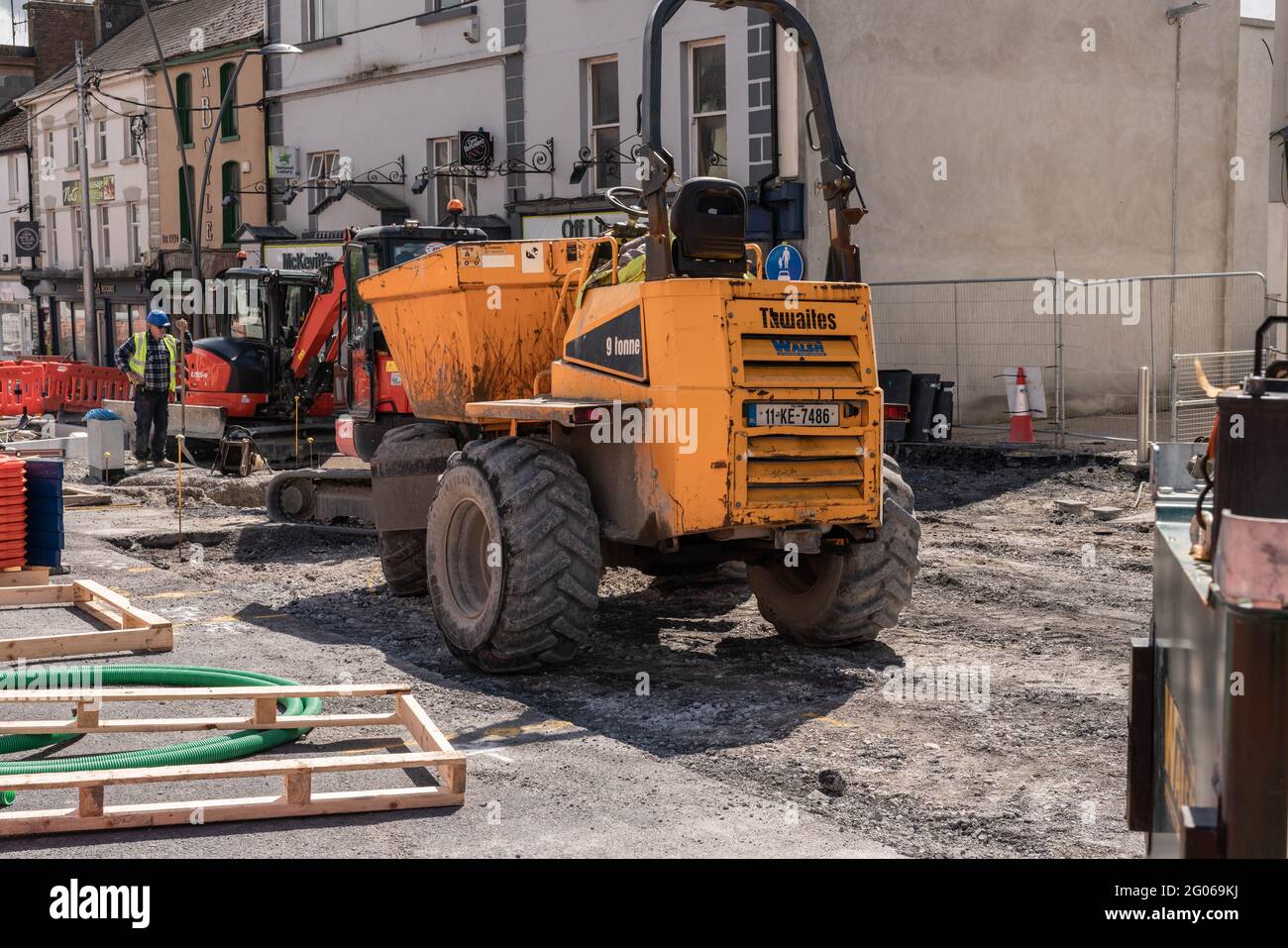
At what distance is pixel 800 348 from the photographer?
8.24m

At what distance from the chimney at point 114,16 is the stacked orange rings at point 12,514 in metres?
42.5

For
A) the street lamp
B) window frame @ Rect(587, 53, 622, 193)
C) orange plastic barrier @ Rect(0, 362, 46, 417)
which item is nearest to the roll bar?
window frame @ Rect(587, 53, 622, 193)

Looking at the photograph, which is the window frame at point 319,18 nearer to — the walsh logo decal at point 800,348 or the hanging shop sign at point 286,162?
the hanging shop sign at point 286,162

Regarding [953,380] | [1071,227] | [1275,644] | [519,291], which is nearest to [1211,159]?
[1071,227]

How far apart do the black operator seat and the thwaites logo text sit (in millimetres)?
327

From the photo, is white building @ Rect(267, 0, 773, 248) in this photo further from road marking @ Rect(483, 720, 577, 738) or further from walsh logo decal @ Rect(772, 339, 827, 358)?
road marking @ Rect(483, 720, 577, 738)

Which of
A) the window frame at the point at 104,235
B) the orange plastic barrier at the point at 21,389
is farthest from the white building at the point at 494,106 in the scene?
the window frame at the point at 104,235

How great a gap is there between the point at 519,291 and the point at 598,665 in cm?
257

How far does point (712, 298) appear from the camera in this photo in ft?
26.1

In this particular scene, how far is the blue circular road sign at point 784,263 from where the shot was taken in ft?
63.7

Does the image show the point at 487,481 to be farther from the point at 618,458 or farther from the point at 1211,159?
the point at 1211,159

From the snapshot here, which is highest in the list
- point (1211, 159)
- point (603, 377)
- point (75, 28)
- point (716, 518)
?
point (75, 28)

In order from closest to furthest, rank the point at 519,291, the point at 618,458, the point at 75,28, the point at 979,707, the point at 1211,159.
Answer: the point at 979,707, the point at 618,458, the point at 519,291, the point at 1211,159, the point at 75,28

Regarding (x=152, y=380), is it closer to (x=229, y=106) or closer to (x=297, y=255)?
(x=297, y=255)
